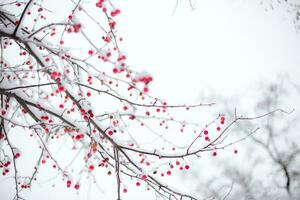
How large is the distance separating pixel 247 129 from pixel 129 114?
865 centimetres

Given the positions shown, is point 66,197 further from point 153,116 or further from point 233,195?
point 153,116

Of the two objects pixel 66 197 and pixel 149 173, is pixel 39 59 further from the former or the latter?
pixel 66 197

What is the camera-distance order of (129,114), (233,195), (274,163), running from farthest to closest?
(274,163), (233,195), (129,114)

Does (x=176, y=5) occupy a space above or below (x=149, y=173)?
above

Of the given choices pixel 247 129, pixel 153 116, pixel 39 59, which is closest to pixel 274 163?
pixel 247 129

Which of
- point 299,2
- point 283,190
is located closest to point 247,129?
point 283,190

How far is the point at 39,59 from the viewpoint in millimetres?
2439

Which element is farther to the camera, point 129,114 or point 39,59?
point 129,114

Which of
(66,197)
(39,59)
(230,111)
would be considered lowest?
(39,59)

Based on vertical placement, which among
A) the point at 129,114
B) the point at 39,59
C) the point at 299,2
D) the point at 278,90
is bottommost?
the point at 129,114

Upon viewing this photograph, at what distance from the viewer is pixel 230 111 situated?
10594mm

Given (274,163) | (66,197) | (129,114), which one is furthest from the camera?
(66,197)

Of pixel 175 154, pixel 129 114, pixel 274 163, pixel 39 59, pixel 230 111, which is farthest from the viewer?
pixel 230 111

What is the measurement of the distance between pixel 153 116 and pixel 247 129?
8.47m
